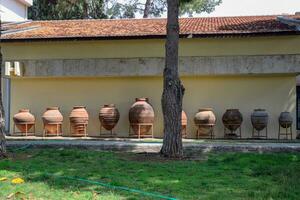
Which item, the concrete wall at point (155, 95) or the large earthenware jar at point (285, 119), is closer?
the large earthenware jar at point (285, 119)

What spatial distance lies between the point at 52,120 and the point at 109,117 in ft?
7.03

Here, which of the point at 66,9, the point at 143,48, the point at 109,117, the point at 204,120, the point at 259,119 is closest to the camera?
the point at 259,119

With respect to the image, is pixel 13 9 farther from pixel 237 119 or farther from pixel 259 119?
pixel 259 119

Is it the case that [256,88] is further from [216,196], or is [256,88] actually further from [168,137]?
[216,196]

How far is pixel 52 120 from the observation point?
15.6 metres

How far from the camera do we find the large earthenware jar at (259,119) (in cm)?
1483

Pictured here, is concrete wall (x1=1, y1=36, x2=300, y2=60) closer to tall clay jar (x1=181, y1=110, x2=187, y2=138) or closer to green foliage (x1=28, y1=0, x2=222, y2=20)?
tall clay jar (x1=181, y1=110, x2=187, y2=138)

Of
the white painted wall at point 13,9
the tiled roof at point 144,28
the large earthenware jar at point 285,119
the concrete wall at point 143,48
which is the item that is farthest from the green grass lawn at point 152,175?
the white painted wall at point 13,9

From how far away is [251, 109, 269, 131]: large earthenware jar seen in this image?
14828 mm

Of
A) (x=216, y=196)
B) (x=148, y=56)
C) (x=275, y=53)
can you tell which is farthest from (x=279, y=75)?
(x=216, y=196)

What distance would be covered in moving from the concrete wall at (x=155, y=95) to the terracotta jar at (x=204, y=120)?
58 cm

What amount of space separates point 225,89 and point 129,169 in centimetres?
799

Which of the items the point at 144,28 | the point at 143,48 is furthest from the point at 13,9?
the point at 143,48

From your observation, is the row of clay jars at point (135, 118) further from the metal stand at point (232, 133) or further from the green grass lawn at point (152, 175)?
the green grass lawn at point (152, 175)
